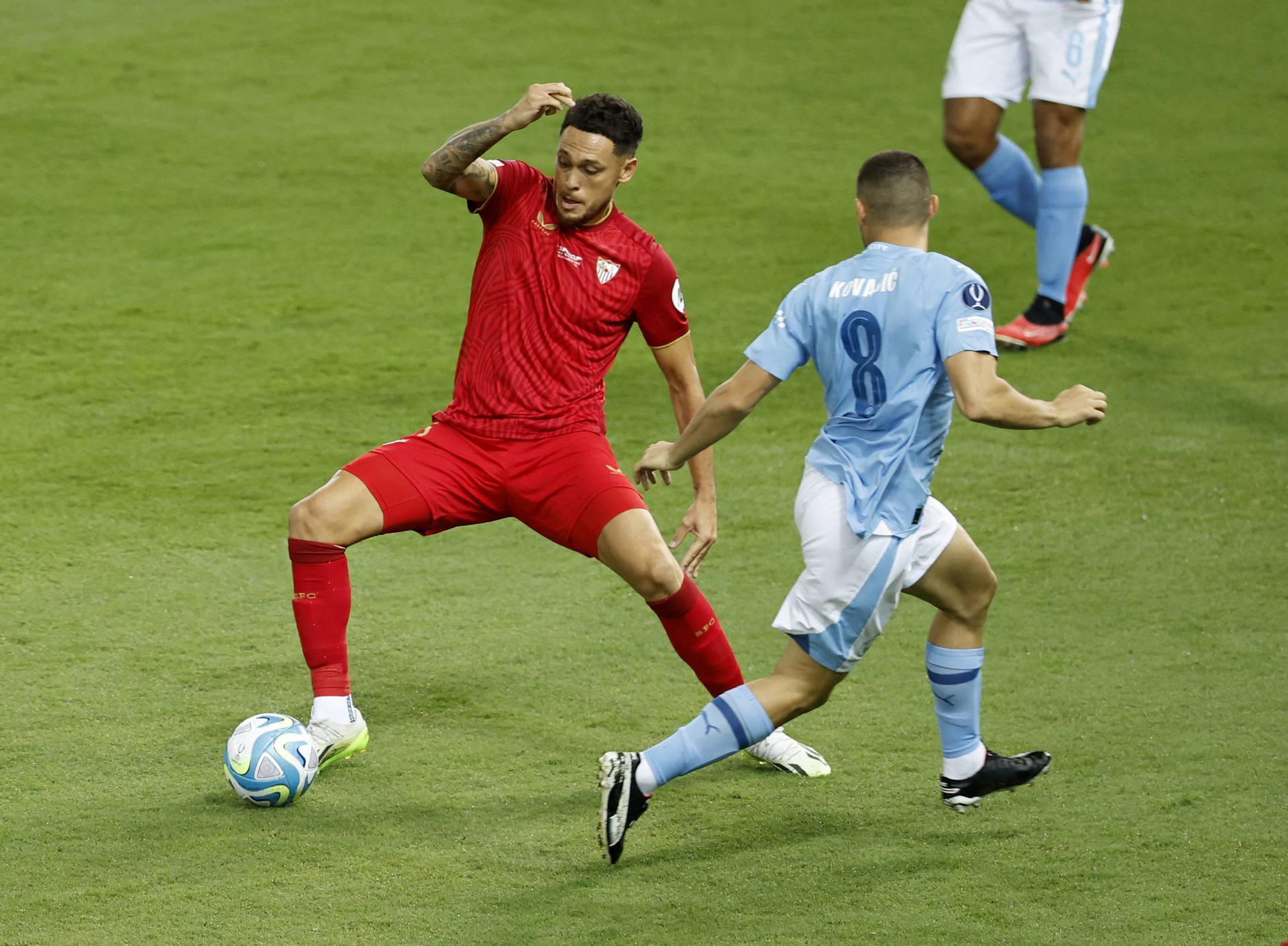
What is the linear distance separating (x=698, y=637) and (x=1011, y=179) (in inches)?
150

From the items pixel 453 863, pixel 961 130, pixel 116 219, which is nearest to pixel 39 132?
pixel 116 219

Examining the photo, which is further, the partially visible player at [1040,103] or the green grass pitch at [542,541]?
the partially visible player at [1040,103]

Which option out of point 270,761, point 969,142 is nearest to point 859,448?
point 270,761

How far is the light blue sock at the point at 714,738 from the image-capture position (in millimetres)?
3471

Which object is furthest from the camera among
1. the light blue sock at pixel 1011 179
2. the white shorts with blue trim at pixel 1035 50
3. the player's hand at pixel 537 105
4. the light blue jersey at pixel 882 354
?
the light blue sock at pixel 1011 179

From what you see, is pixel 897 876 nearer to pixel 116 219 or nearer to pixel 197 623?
pixel 197 623

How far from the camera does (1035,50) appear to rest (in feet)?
22.0

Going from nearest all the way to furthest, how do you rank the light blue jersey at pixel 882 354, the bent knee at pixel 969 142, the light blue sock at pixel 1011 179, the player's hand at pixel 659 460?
the light blue jersey at pixel 882 354 → the player's hand at pixel 659 460 → the bent knee at pixel 969 142 → the light blue sock at pixel 1011 179

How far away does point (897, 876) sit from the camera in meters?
3.45

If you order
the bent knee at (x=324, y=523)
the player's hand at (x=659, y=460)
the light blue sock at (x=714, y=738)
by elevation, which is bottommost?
the light blue sock at (x=714, y=738)

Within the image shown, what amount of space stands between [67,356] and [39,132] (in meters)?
3.04

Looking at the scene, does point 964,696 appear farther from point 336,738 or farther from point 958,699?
point 336,738

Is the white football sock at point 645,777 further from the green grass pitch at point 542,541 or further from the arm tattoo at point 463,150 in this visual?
the arm tattoo at point 463,150

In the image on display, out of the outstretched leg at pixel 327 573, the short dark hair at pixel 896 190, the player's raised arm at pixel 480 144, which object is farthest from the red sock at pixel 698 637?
the player's raised arm at pixel 480 144
